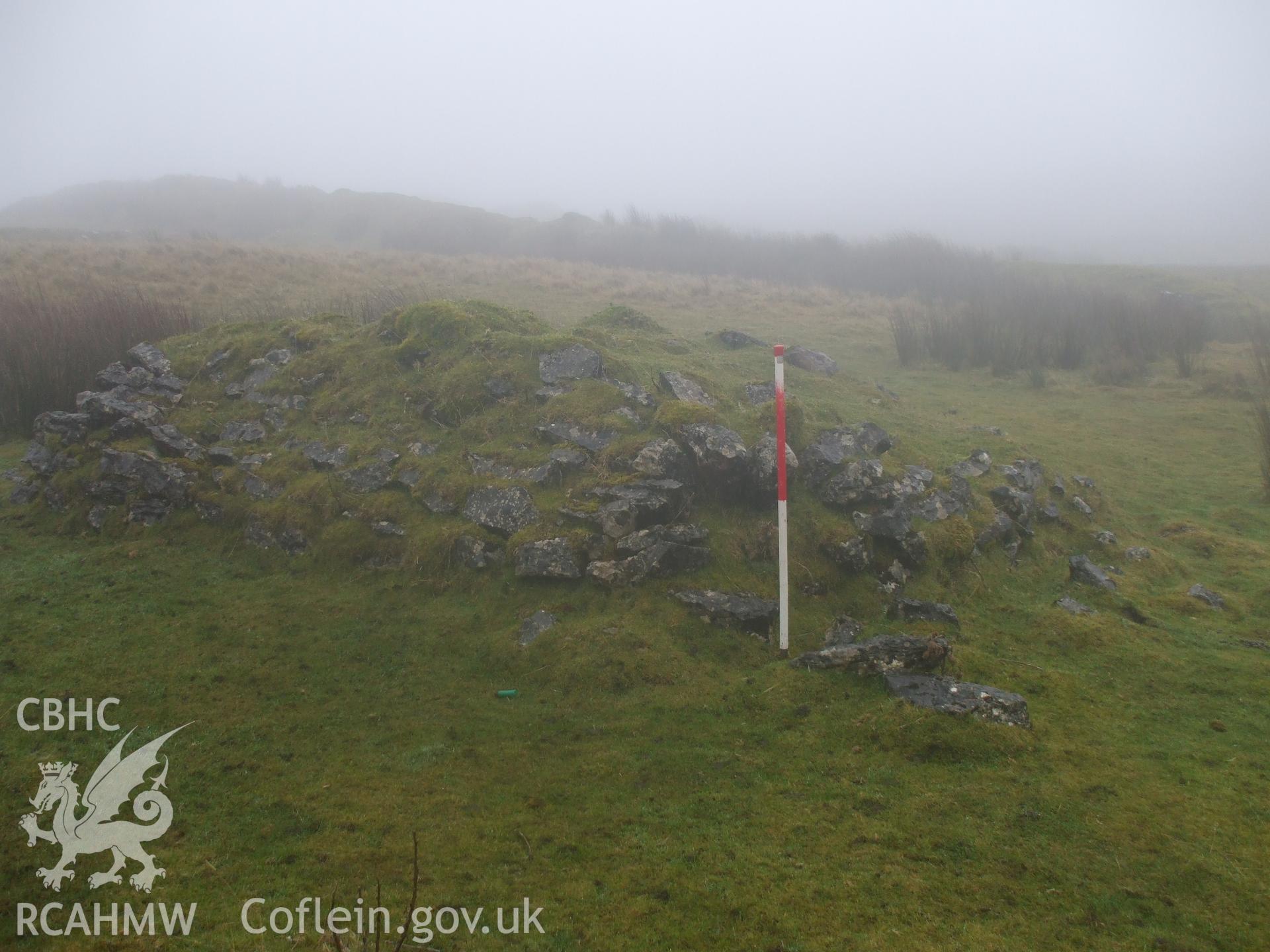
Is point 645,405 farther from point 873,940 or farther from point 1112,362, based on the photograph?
point 1112,362

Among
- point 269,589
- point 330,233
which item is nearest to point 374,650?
point 269,589

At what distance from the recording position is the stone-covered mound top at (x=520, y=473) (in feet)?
30.6

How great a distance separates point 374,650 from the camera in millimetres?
8094

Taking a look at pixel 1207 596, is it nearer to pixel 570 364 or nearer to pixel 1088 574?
pixel 1088 574

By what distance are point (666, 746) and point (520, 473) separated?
193 inches

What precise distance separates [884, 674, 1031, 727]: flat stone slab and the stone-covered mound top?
1.84 meters

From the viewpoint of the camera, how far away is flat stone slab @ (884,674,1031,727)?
6.58m

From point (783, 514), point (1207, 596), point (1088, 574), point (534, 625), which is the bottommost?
point (534, 625)

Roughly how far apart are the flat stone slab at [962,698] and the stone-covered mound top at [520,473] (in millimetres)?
1835

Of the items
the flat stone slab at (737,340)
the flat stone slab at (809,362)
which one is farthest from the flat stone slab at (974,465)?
the flat stone slab at (737,340)

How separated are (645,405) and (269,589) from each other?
20.1 ft

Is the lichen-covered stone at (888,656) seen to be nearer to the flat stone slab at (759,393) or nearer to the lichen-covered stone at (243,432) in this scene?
the flat stone slab at (759,393)

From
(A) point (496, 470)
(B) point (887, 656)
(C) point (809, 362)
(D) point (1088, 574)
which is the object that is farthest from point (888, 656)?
(C) point (809, 362)

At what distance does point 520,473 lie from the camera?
10.2 metres
